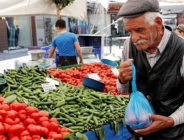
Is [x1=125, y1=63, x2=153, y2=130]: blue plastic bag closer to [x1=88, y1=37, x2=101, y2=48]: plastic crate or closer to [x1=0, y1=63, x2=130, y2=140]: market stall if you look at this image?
[x1=0, y1=63, x2=130, y2=140]: market stall

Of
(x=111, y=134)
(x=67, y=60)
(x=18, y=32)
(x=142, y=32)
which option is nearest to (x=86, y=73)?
(x=67, y=60)

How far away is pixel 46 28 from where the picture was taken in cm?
1798

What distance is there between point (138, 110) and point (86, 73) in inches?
160

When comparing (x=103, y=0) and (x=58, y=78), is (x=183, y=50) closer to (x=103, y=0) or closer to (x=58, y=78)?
(x=58, y=78)

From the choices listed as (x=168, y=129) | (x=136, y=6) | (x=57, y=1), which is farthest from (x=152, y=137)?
(x=57, y=1)

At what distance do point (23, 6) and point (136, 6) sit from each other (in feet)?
15.0

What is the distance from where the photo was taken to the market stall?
3029mm

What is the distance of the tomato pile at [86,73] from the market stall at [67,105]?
0.06 m

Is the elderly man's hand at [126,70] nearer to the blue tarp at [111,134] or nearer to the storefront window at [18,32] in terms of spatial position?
the blue tarp at [111,134]

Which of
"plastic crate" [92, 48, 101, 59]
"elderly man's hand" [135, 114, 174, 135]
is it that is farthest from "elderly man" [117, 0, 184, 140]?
"plastic crate" [92, 48, 101, 59]

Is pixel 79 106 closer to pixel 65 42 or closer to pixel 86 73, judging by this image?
pixel 86 73

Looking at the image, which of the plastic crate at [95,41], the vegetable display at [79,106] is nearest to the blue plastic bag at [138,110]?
the vegetable display at [79,106]

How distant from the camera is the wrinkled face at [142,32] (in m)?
1.63

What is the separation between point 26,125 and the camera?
284cm
